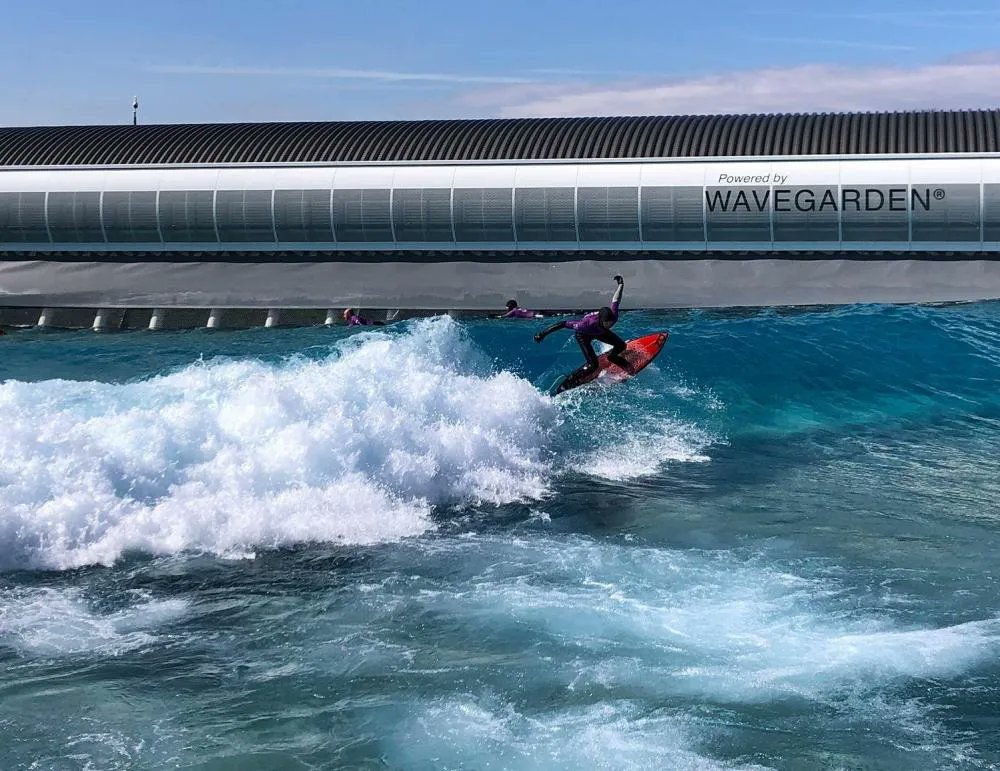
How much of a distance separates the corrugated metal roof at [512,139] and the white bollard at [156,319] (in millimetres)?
4892

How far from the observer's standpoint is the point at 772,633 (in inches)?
424

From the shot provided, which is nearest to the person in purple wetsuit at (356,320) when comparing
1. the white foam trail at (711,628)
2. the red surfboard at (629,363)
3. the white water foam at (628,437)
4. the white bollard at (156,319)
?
the white bollard at (156,319)

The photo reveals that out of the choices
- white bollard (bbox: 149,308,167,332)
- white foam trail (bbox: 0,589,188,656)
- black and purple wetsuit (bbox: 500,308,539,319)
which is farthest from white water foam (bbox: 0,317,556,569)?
white bollard (bbox: 149,308,167,332)

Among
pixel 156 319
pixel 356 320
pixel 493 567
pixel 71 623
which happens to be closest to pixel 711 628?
pixel 493 567

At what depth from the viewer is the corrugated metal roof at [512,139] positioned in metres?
31.7

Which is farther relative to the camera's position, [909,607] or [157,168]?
[157,168]

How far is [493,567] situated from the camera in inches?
507

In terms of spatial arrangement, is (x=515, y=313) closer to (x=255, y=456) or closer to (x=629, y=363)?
(x=629, y=363)

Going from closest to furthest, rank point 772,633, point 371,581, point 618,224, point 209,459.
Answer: point 772,633 < point 371,581 < point 209,459 < point 618,224

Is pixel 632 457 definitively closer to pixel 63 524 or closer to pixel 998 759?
pixel 63 524

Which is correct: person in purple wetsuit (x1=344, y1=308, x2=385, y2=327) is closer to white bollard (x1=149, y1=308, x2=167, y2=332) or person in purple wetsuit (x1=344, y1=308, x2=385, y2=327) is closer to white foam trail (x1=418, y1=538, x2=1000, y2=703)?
white bollard (x1=149, y1=308, x2=167, y2=332)

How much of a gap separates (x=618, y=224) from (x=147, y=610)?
22.1 m

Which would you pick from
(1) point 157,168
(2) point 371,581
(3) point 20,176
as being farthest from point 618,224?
(2) point 371,581

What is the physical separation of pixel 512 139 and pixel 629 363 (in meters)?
14.2
